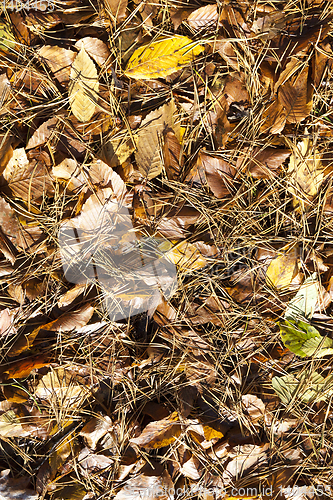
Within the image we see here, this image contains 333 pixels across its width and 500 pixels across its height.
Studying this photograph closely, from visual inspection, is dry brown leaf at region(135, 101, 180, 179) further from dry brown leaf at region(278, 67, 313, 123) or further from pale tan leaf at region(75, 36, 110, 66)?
dry brown leaf at region(278, 67, 313, 123)

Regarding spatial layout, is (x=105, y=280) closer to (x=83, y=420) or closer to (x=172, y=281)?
(x=172, y=281)

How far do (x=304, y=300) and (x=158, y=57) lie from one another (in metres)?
1.50

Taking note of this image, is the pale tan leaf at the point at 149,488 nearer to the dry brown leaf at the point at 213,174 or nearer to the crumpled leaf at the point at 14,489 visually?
the crumpled leaf at the point at 14,489

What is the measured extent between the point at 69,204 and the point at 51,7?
0.99 m

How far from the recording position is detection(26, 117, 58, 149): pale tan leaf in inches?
58.4

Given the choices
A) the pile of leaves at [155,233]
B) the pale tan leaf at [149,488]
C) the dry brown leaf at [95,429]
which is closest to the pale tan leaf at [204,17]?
the pile of leaves at [155,233]

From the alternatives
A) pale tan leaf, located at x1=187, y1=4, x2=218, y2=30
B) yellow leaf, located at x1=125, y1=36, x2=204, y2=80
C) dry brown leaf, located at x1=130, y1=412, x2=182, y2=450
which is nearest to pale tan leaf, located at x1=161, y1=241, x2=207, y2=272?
dry brown leaf, located at x1=130, y1=412, x2=182, y2=450

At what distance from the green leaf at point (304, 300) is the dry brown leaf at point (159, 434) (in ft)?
2.73

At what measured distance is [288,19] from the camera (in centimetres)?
151

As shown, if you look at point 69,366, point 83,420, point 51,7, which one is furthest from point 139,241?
point 51,7

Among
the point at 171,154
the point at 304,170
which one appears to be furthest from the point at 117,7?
the point at 304,170

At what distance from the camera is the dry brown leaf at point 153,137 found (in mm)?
1466

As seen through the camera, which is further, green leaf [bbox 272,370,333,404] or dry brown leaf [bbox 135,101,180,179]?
green leaf [bbox 272,370,333,404]

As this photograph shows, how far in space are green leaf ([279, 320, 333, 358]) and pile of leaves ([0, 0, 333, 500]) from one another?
0.01m
